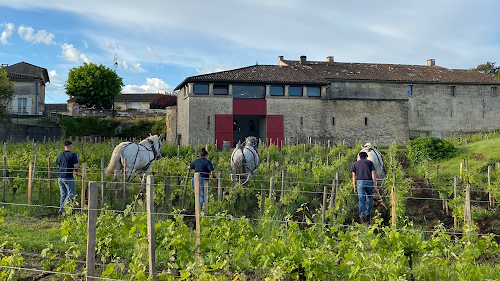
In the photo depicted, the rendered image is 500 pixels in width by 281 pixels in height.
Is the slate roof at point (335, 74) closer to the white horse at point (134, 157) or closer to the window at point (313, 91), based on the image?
the window at point (313, 91)

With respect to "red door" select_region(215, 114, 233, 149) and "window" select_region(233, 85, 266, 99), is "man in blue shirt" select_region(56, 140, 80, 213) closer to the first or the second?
"red door" select_region(215, 114, 233, 149)

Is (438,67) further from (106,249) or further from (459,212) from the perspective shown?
(106,249)

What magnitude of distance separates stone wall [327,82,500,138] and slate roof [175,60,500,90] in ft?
1.82

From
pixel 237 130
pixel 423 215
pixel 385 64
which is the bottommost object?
pixel 423 215

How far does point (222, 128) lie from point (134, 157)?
16.2 metres

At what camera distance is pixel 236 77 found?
26.8 meters

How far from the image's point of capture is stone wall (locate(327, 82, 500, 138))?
3131 centimetres

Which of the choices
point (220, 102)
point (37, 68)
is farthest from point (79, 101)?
point (220, 102)

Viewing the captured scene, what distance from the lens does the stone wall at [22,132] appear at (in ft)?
81.2

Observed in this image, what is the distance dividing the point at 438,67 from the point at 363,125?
12.7 metres

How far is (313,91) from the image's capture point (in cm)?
2819

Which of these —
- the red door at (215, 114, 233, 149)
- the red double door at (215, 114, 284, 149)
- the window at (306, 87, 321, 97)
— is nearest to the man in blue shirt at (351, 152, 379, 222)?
the red double door at (215, 114, 284, 149)

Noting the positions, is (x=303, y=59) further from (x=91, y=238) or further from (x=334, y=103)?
(x=91, y=238)

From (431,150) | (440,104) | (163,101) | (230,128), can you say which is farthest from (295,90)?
(163,101)
